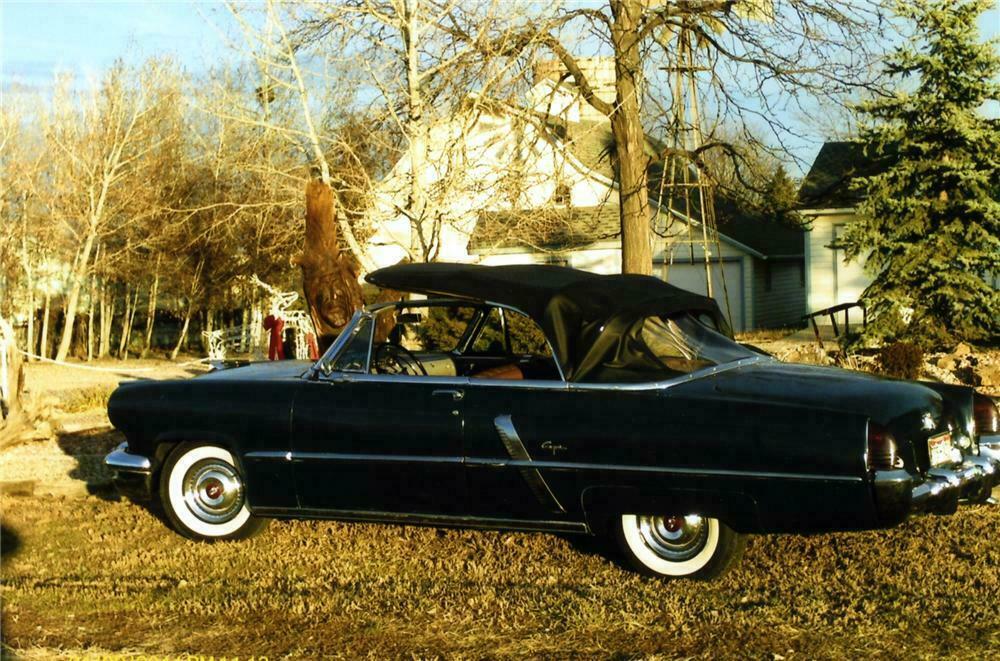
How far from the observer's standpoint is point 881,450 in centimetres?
536

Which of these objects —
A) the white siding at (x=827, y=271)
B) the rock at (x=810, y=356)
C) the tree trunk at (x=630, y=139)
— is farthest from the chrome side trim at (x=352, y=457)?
the white siding at (x=827, y=271)

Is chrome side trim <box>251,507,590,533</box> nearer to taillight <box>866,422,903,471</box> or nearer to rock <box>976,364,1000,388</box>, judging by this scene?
taillight <box>866,422,903,471</box>

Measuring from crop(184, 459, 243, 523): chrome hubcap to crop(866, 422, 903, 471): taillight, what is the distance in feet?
12.2

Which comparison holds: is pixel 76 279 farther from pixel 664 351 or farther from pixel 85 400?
pixel 664 351

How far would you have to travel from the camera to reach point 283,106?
64.0 ft

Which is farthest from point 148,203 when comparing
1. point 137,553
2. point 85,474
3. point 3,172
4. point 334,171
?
→ point 137,553

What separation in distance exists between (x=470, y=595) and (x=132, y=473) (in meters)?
2.56

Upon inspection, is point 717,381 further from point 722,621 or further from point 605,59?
point 605,59

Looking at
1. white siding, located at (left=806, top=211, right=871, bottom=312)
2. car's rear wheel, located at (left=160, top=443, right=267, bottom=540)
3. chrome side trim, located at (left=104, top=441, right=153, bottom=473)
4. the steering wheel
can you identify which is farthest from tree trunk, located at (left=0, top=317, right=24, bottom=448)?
white siding, located at (left=806, top=211, right=871, bottom=312)

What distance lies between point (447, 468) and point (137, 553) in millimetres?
2124

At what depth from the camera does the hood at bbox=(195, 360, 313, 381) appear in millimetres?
7023

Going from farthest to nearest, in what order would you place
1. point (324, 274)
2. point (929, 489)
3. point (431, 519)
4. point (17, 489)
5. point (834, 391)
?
1. point (324, 274)
2. point (17, 489)
3. point (431, 519)
4. point (834, 391)
5. point (929, 489)

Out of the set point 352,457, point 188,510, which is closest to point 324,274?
point 188,510

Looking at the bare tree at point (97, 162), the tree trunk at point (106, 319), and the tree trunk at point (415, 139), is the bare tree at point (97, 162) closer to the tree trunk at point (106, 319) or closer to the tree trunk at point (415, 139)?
the tree trunk at point (106, 319)
